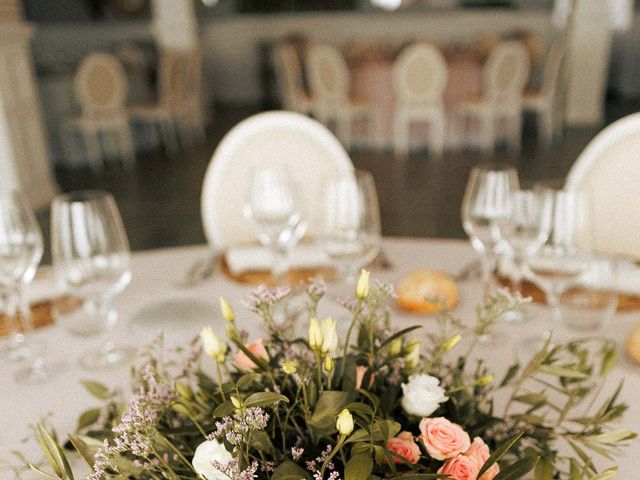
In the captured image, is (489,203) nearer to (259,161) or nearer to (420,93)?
(259,161)

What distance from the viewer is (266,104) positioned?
1009 cm

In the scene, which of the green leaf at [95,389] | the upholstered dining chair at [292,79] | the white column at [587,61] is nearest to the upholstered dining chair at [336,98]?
the upholstered dining chair at [292,79]

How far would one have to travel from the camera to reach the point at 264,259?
4.29 ft

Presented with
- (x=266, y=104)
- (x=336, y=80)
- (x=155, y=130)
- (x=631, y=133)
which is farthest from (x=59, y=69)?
(x=631, y=133)

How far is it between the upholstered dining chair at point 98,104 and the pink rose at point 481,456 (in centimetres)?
553

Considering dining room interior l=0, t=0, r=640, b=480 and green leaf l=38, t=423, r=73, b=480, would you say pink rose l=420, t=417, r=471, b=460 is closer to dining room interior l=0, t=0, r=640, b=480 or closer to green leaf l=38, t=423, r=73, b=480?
dining room interior l=0, t=0, r=640, b=480

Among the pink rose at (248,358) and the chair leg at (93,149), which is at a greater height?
the pink rose at (248,358)

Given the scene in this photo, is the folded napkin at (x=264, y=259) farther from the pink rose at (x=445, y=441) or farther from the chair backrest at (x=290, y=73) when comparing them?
the chair backrest at (x=290, y=73)

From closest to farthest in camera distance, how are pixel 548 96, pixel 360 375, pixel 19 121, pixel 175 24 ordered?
pixel 360 375 < pixel 19 121 < pixel 548 96 < pixel 175 24

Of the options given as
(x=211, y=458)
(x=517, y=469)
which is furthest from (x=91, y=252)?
(x=517, y=469)

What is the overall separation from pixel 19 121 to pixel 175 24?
389 cm

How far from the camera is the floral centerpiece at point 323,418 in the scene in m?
0.47

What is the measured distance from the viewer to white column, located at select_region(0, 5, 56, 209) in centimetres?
421

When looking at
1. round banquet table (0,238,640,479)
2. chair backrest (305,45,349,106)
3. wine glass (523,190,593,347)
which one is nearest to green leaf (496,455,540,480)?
round banquet table (0,238,640,479)
